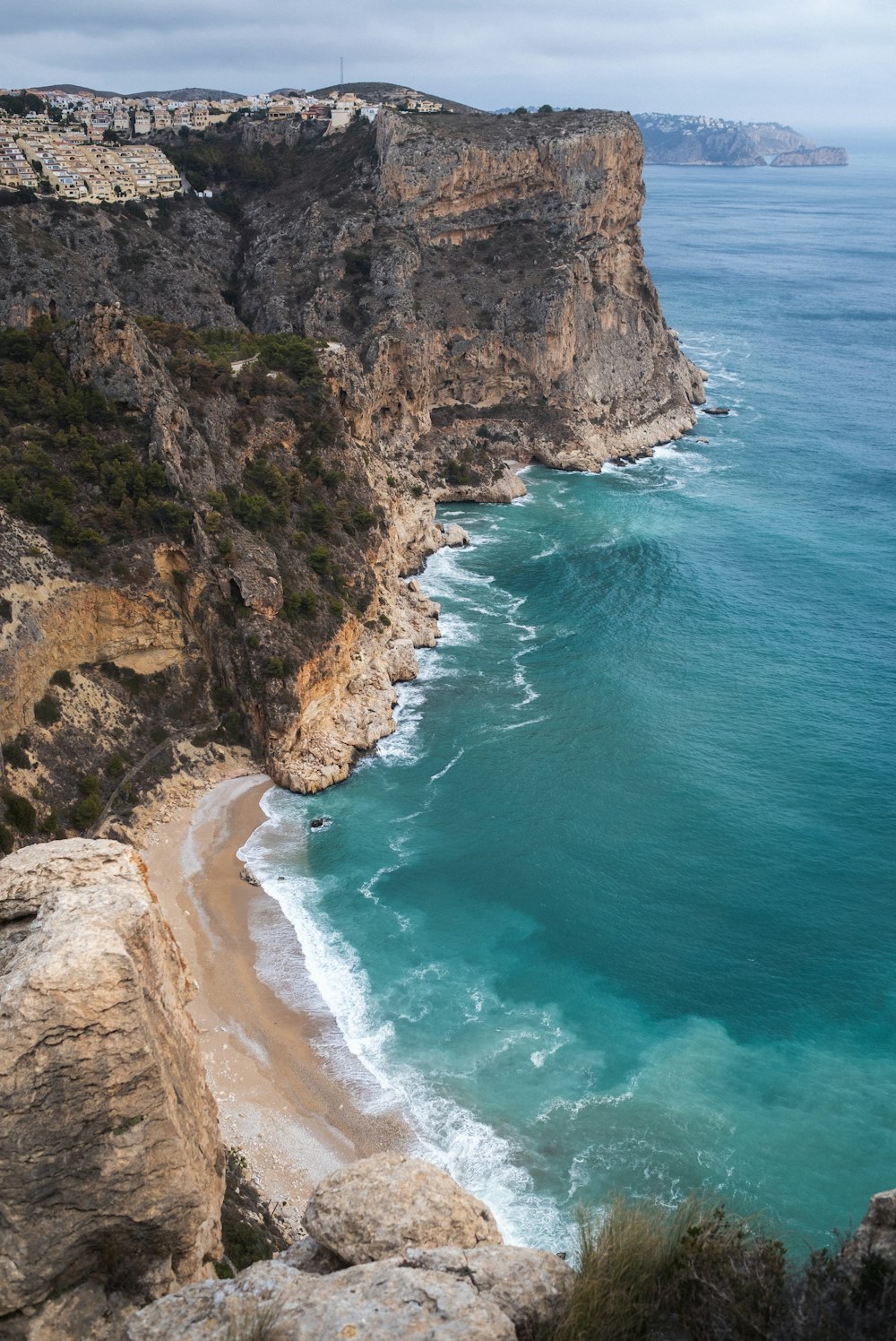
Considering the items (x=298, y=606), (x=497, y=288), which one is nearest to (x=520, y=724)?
(x=298, y=606)

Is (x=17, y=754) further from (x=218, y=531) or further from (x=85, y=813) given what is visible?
(x=218, y=531)

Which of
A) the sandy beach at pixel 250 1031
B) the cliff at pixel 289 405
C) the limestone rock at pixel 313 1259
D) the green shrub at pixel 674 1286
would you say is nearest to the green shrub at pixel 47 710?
the cliff at pixel 289 405

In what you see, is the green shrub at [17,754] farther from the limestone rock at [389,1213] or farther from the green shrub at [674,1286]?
the green shrub at [674,1286]

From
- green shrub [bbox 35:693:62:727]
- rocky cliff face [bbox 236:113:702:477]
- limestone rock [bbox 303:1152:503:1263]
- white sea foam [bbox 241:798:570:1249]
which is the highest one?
rocky cliff face [bbox 236:113:702:477]

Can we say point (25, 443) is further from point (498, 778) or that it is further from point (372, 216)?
point (372, 216)

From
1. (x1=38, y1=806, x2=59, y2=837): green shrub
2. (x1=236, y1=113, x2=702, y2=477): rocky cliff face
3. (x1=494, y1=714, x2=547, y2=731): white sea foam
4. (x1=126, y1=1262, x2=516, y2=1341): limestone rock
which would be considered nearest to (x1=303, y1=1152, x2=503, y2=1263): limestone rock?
(x1=126, y1=1262, x2=516, y2=1341): limestone rock

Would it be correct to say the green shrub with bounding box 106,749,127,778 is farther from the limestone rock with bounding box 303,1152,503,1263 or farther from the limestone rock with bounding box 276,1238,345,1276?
the limestone rock with bounding box 276,1238,345,1276
